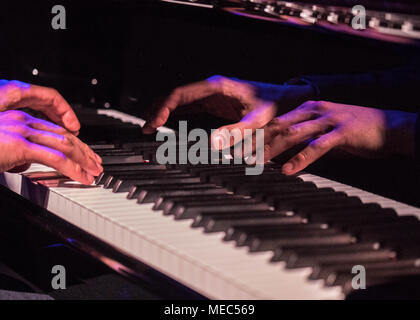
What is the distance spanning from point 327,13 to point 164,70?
3.20ft

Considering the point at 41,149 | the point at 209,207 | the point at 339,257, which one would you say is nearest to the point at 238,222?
the point at 209,207

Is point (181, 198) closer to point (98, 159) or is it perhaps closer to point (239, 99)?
point (98, 159)

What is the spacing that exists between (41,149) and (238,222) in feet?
1.90

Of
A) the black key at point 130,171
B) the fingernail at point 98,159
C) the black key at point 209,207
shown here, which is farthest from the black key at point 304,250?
the fingernail at point 98,159

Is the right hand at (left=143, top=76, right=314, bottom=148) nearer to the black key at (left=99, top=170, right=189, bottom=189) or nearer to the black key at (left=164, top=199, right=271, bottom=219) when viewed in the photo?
the black key at (left=99, top=170, right=189, bottom=189)

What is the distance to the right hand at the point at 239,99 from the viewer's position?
1851 millimetres

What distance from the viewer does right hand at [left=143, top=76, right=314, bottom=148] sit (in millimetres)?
1851

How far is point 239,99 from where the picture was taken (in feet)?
6.54

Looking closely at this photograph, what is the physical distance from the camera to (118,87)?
273cm

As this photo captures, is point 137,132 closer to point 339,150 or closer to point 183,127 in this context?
point 183,127

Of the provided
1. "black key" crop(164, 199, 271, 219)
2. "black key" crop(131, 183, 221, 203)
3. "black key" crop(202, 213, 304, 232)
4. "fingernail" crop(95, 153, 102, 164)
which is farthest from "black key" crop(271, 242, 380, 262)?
"fingernail" crop(95, 153, 102, 164)

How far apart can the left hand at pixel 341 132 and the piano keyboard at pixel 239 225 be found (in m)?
0.08

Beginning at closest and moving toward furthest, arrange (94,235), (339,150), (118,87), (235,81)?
(94,235), (339,150), (235,81), (118,87)

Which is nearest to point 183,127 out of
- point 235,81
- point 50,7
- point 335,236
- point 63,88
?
point 235,81
